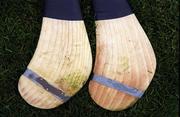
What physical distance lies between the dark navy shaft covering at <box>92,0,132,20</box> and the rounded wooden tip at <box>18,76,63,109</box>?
35 centimetres

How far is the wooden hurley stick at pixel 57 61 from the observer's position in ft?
6.64

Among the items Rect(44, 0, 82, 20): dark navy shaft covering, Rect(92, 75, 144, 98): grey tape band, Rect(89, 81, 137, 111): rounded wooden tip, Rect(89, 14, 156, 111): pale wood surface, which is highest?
Rect(44, 0, 82, 20): dark navy shaft covering

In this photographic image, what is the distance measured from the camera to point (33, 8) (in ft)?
6.97

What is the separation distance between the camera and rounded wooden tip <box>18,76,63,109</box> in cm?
202

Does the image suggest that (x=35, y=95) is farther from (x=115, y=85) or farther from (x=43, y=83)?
(x=115, y=85)

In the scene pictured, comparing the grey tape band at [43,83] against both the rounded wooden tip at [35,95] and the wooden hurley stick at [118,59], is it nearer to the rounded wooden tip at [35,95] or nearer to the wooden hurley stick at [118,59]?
the rounded wooden tip at [35,95]

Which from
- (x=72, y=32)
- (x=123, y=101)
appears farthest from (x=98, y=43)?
(x=123, y=101)

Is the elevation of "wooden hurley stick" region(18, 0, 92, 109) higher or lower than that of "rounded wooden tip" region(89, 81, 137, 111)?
higher

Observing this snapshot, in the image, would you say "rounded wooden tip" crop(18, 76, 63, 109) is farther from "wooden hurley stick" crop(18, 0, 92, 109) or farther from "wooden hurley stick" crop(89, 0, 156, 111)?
"wooden hurley stick" crop(89, 0, 156, 111)

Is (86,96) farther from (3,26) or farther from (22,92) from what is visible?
(3,26)

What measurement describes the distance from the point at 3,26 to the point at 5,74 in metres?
0.19

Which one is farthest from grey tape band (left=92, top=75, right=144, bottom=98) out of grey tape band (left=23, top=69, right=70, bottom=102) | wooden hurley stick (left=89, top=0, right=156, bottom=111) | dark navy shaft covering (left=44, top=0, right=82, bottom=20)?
dark navy shaft covering (left=44, top=0, right=82, bottom=20)

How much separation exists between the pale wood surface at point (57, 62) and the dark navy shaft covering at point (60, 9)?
0.06 feet

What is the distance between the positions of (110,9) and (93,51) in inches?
7.2
